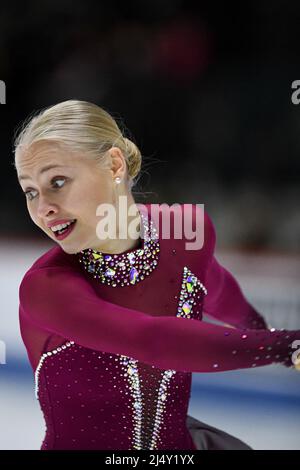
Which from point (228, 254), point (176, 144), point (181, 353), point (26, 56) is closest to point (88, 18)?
point (26, 56)

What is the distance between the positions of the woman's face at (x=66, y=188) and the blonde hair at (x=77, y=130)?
2 cm

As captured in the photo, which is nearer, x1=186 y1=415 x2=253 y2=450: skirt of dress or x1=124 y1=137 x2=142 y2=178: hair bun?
x1=124 y1=137 x2=142 y2=178: hair bun

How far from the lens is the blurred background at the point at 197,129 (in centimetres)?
146

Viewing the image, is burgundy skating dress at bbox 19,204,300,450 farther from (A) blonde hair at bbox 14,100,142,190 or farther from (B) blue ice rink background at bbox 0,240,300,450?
(A) blonde hair at bbox 14,100,142,190

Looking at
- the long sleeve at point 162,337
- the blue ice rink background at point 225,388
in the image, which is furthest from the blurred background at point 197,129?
the long sleeve at point 162,337

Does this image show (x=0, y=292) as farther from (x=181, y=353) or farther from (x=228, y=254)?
(x=181, y=353)

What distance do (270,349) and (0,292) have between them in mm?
896

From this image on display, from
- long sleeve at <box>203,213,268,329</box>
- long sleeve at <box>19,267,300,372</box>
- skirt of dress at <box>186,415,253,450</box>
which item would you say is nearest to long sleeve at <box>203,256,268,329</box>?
long sleeve at <box>203,213,268,329</box>

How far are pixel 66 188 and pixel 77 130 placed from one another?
11 centimetres

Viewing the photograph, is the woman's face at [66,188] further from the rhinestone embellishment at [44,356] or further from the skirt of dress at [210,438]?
the skirt of dress at [210,438]

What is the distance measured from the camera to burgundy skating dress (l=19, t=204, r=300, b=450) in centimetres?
106

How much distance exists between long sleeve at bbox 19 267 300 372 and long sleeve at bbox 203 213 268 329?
38 cm

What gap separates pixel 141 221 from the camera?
1.22 meters
